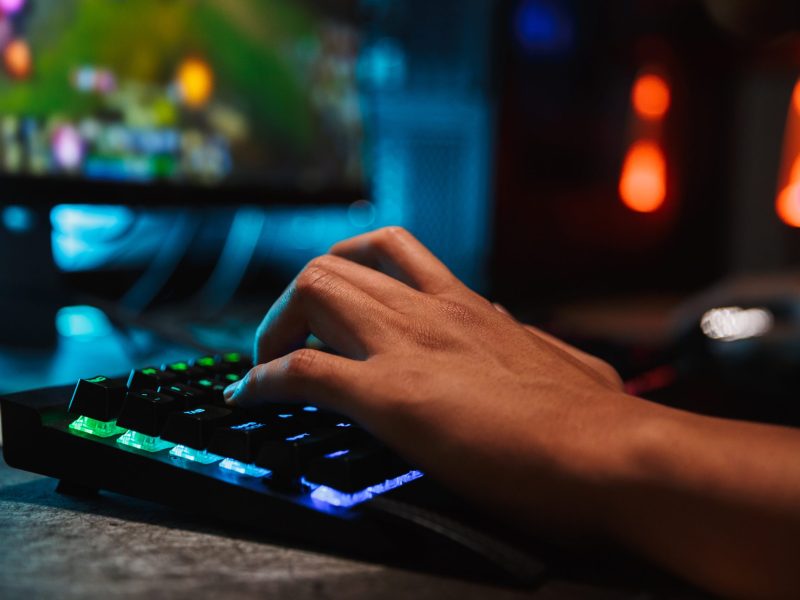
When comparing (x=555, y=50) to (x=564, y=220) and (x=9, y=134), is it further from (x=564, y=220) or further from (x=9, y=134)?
(x=9, y=134)

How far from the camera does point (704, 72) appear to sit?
6.55ft

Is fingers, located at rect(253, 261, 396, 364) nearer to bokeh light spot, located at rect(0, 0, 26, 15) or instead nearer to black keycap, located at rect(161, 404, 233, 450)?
black keycap, located at rect(161, 404, 233, 450)

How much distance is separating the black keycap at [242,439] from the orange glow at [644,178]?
4.76ft

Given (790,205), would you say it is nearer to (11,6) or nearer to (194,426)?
(11,6)

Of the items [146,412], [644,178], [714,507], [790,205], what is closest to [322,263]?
[146,412]

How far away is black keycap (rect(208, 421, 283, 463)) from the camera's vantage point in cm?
34

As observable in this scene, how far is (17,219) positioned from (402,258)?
0.47 m

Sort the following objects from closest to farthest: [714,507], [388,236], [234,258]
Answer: [714,507], [388,236], [234,258]

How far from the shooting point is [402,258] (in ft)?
1.57

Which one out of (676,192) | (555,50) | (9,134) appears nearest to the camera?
(9,134)

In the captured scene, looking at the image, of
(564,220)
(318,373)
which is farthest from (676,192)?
(318,373)

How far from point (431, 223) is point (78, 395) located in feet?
3.03

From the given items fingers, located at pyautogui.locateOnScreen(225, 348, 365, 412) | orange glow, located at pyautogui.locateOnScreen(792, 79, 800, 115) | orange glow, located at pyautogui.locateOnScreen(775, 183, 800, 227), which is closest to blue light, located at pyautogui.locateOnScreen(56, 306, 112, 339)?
fingers, located at pyautogui.locateOnScreen(225, 348, 365, 412)

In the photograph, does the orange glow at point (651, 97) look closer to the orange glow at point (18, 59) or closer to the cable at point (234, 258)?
the cable at point (234, 258)
